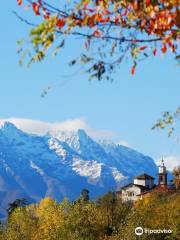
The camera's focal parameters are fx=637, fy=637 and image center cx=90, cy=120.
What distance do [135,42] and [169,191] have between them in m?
Result: 188

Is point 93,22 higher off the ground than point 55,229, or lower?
lower

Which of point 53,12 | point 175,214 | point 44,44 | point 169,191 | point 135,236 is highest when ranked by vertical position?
point 169,191

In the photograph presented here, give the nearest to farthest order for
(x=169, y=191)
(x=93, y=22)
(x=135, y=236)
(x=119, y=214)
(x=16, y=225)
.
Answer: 1. (x=93, y=22)
2. (x=135, y=236)
3. (x=119, y=214)
4. (x=16, y=225)
5. (x=169, y=191)

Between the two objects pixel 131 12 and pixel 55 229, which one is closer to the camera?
pixel 131 12

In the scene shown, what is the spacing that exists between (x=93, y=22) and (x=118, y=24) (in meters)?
0.85

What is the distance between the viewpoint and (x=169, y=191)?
19925 centimetres

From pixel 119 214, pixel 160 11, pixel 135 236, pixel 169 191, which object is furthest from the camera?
pixel 169 191

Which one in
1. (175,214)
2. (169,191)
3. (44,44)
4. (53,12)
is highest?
(169,191)

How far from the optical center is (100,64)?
14672mm

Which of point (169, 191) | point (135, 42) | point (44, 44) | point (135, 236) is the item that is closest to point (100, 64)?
point (135, 42)

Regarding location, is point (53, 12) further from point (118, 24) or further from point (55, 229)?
point (55, 229)

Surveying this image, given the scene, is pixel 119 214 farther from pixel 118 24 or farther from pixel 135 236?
pixel 118 24

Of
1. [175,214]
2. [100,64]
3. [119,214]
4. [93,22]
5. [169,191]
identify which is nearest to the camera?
Answer: [93,22]

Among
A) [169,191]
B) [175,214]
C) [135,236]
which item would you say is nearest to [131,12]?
[135,236]
